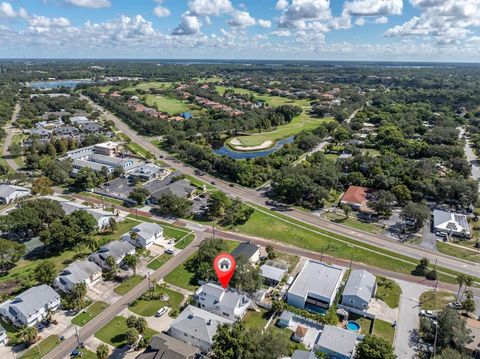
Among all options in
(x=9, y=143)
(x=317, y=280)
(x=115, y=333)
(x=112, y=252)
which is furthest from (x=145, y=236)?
(x=9, y=143)

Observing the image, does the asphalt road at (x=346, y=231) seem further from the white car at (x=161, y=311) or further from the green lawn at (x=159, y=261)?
the white car at (x=161, y=311)

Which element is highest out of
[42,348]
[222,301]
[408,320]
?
[222,301]

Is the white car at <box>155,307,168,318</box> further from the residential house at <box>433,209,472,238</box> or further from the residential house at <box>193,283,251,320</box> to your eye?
the residential house at <box>433,209,472,238</box>

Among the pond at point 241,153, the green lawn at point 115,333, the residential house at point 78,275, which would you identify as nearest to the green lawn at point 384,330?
the green lawn at point 115,333

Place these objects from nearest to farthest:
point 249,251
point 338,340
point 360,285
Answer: point 338,340
point 360,285
point 249,251

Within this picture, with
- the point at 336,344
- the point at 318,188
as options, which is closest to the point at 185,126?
the point at 318,188

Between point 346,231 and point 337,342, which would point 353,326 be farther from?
point 346,231

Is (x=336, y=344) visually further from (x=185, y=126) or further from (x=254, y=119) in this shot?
(x=254, y=119)
